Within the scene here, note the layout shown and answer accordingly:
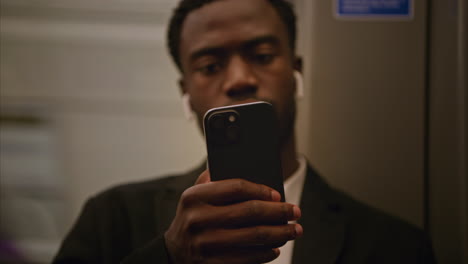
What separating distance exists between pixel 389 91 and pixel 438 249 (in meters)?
0.42

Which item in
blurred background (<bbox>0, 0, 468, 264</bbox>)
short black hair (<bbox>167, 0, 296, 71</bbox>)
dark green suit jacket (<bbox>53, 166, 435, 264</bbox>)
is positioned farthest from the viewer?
blurred background (<bbox>0, 0, 468, 264</bbox>)

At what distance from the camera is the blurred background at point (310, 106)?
82 cm

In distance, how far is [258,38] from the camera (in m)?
0.60

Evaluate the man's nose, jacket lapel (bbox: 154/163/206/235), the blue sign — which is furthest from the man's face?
the blue sign

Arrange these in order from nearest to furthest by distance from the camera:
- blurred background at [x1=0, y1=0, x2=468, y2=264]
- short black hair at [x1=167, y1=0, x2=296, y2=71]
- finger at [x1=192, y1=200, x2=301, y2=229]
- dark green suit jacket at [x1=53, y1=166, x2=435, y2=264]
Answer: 1. finger at [x1=192, y1=200, x2=301, y2=229]
2. dark green suit jacket at [x1=53, y1=166, x2=435, y2=264]
3. short black hair at [x1=167, y1=0, x2=296, y2=71]
4. blurred background at [x1=0, y1=0, x2=468, y2=264]

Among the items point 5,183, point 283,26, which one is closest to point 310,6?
point 283,26

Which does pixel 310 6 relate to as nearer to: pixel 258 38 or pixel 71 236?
pixel 258 38

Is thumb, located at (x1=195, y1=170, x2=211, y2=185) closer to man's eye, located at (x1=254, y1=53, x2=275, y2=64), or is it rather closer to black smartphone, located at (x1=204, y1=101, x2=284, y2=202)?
black smartphone, located at (x1=204, y1=101, x2=284, y2=202)

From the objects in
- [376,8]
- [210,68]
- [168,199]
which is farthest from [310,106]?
[168,199]

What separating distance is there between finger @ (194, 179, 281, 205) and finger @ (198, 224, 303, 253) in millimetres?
35

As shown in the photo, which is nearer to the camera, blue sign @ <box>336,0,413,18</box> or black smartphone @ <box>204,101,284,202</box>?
black smartphone @ <box>204,101,284,202</box>

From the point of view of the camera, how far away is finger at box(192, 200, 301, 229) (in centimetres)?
39

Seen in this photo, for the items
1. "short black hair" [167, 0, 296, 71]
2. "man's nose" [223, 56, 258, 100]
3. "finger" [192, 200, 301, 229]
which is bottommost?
"finger" [192, 200, 301, 229]

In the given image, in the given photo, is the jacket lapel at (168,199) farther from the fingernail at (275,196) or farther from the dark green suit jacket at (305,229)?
the fingernail at (275,196)
